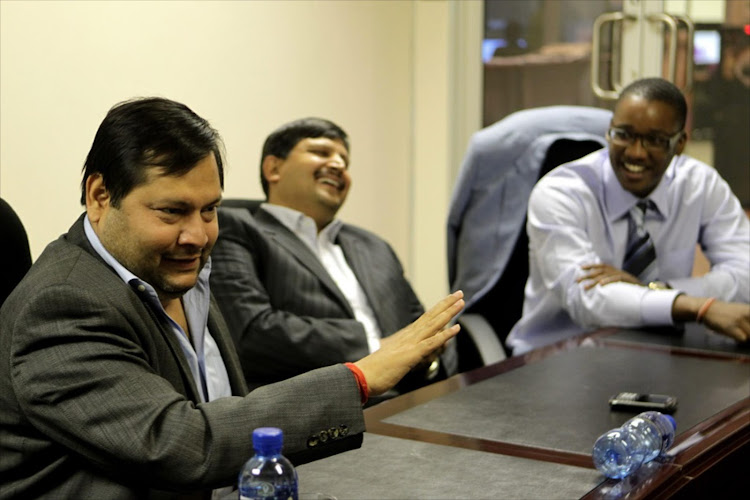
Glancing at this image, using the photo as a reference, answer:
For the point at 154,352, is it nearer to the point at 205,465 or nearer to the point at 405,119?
the point at 205,465

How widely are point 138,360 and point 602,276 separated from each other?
180 centimetres

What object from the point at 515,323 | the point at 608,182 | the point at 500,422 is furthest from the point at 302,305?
the point at 500,422

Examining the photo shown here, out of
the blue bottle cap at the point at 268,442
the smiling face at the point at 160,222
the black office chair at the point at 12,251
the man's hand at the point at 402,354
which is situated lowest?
the man's hand at the point at 402,354

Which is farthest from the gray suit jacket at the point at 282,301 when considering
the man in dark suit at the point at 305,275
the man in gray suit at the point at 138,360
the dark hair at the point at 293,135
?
the man in gray suit at the point at 138,360

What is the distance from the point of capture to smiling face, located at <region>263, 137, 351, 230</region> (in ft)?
10.5

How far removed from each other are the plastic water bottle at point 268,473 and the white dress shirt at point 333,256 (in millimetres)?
1903

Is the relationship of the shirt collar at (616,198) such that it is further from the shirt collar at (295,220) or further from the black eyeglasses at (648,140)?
the shirt collar at (295,220)

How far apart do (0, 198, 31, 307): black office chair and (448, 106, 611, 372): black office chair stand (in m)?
1.74

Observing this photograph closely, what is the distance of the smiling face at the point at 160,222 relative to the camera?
4.70ft

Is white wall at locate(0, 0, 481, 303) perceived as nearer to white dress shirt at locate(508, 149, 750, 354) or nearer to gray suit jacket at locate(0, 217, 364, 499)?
white dress shirt at locate(508, 149, 750, 354)

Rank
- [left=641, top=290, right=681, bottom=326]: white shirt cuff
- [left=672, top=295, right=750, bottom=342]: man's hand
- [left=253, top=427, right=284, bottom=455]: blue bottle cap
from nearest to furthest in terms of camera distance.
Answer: [left=253, top=427, right=284, bottom=455]: blue bottle cap, [left=672, top=295, right=750, bottom=342]: man's hand, [left=641, top=290, right=681, bottom=326]: white shirt cuff

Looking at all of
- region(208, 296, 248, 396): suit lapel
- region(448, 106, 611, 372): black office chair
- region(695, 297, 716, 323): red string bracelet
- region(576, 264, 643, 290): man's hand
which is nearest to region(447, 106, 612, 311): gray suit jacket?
region(448, 106, 611, 372): black office chair

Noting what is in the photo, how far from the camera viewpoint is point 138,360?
4.47 ft

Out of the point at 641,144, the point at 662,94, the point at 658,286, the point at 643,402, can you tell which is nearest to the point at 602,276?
the point at 658,286
